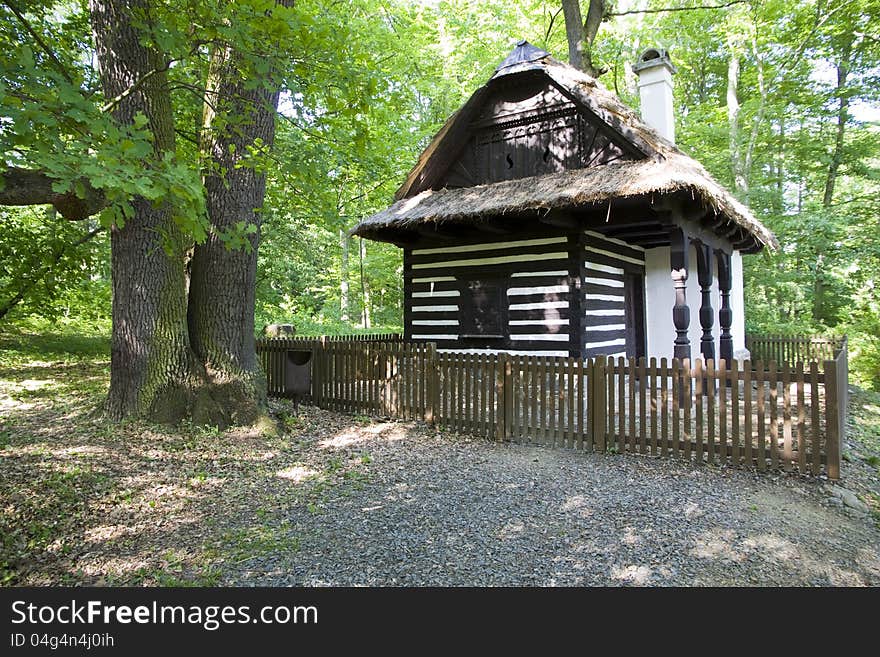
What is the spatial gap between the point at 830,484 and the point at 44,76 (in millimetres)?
7896

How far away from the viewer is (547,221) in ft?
29.7

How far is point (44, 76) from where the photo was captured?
365 cm

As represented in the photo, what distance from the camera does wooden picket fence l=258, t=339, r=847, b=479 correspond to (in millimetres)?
5949

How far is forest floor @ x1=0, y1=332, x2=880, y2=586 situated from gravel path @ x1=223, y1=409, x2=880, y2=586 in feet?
0.06

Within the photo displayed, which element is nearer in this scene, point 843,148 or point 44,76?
point 44,76

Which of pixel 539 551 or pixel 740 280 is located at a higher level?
pixel 740 280

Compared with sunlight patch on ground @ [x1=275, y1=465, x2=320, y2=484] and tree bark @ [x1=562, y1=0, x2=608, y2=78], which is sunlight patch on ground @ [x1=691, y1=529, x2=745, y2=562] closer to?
sunlight patch on ground @ [x1=275, y1=465, x2=320, y2=484]

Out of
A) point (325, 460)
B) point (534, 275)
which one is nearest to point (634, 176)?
point (534, 275)

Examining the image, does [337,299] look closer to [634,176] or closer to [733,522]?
[634,176]

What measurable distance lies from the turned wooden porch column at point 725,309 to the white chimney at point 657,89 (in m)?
3.33

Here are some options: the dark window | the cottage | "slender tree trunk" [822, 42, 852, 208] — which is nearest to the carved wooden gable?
the cottage

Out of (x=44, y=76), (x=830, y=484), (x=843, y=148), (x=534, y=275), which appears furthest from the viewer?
(x=843, y=148)

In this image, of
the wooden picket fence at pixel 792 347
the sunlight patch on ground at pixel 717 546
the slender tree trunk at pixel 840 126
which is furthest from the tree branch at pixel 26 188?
the slender tree trunk at pixel 840 126

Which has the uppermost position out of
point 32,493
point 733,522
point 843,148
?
point 843,148
